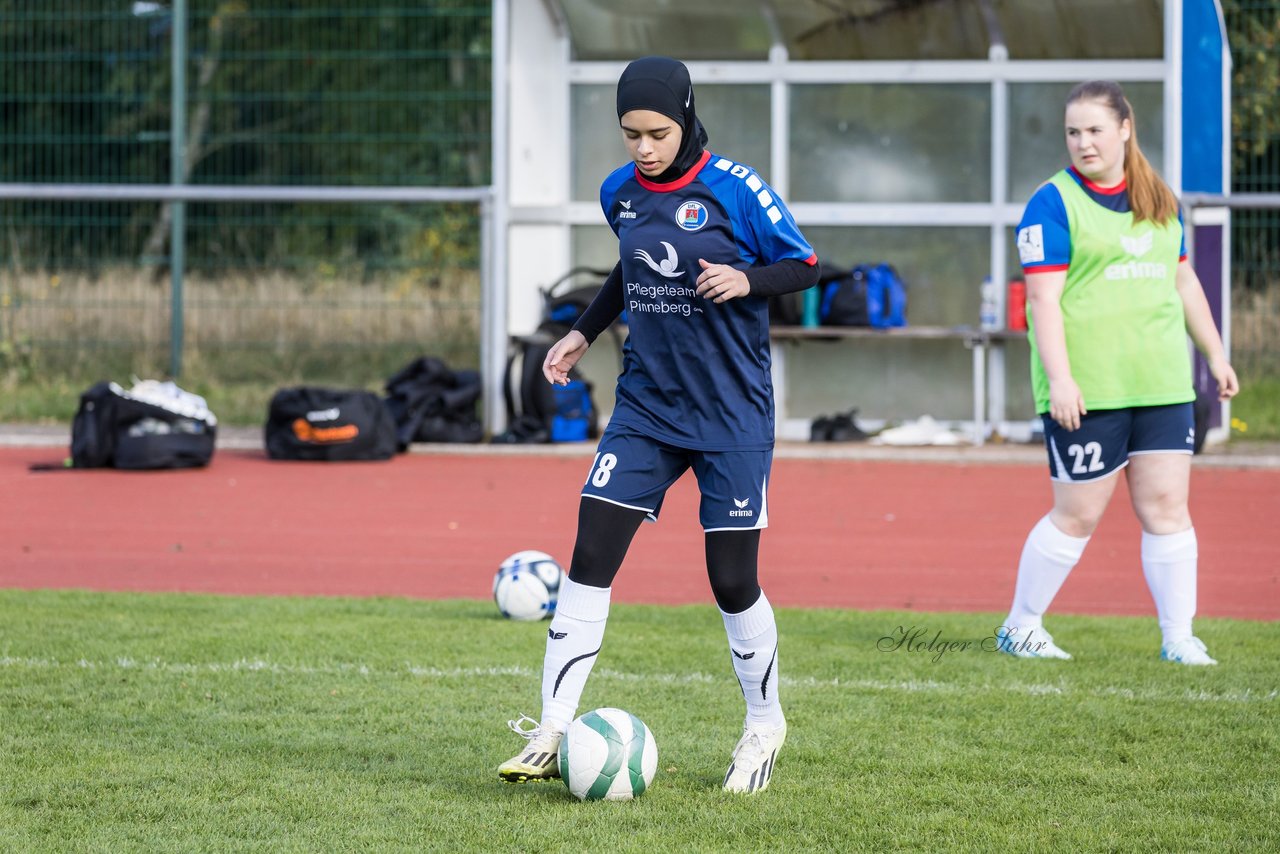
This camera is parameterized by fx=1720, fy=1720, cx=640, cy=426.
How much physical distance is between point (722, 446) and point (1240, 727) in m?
1.96

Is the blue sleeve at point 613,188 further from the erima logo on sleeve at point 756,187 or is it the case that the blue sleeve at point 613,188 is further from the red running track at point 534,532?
the red running track at point 534,532

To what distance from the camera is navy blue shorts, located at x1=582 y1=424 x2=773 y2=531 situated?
14.4 ft

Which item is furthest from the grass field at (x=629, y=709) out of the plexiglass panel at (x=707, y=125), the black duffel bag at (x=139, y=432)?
the plexiglass panel at (x=707, y=125)

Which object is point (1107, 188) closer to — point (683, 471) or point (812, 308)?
point (683, 471)

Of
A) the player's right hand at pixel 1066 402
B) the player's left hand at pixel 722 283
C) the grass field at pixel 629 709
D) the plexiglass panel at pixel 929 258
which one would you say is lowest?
the grass field at pixel 629 709

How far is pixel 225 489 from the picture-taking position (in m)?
11.3

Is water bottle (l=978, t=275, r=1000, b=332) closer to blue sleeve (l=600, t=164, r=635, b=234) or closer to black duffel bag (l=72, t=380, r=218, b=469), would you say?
black duffel bag (l=72, t=380, r=218, b=469)

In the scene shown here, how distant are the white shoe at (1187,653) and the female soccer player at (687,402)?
7.32ft

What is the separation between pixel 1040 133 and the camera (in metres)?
14.5

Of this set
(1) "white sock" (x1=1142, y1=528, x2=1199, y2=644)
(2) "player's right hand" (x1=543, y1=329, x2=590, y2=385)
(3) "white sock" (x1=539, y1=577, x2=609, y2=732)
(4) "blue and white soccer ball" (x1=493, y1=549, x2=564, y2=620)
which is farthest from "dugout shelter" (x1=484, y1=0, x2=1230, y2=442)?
(3) "white sock" (x1=539, y1=577, x2=609, y2=732)

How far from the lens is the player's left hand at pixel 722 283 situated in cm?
421

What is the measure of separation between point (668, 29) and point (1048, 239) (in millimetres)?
9274

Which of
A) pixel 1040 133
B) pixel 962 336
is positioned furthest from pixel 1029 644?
pixel 1040 133

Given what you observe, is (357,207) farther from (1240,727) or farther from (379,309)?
(1240,727)
